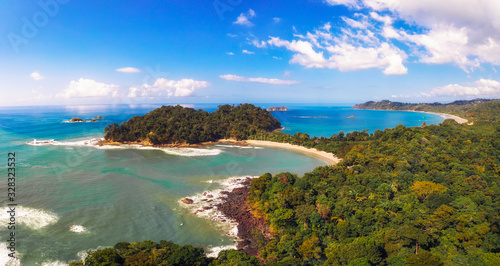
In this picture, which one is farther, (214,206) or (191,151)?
(191,151)

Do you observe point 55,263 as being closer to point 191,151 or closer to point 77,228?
point 77,228

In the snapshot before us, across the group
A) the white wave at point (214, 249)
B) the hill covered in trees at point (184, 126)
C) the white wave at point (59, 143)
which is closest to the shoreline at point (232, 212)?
the white wave at point (214, 249)

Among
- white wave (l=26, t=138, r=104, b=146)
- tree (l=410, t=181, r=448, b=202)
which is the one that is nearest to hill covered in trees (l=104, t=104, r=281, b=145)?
white wave (l=26, t=138, r=104, b=146)

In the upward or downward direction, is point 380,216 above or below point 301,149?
above

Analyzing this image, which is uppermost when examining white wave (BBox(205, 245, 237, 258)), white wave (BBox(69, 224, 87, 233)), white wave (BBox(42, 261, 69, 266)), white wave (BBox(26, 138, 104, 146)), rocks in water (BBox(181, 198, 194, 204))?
white wave (BBox(26, 138, 104, 146))

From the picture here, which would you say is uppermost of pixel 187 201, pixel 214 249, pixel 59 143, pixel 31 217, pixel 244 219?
pixel 59 143

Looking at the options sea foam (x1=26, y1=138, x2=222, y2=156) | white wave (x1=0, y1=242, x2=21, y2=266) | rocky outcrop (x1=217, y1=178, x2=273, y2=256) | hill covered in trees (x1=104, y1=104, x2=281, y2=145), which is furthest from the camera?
hill covered in trees (x1=104, y1=104, x2=281, y2=145)

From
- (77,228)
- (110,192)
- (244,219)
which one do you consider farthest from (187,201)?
(110,192)

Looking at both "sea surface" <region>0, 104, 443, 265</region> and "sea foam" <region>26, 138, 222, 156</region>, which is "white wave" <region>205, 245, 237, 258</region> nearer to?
"sea surface" <region>0, 104, 443, 265</region>
